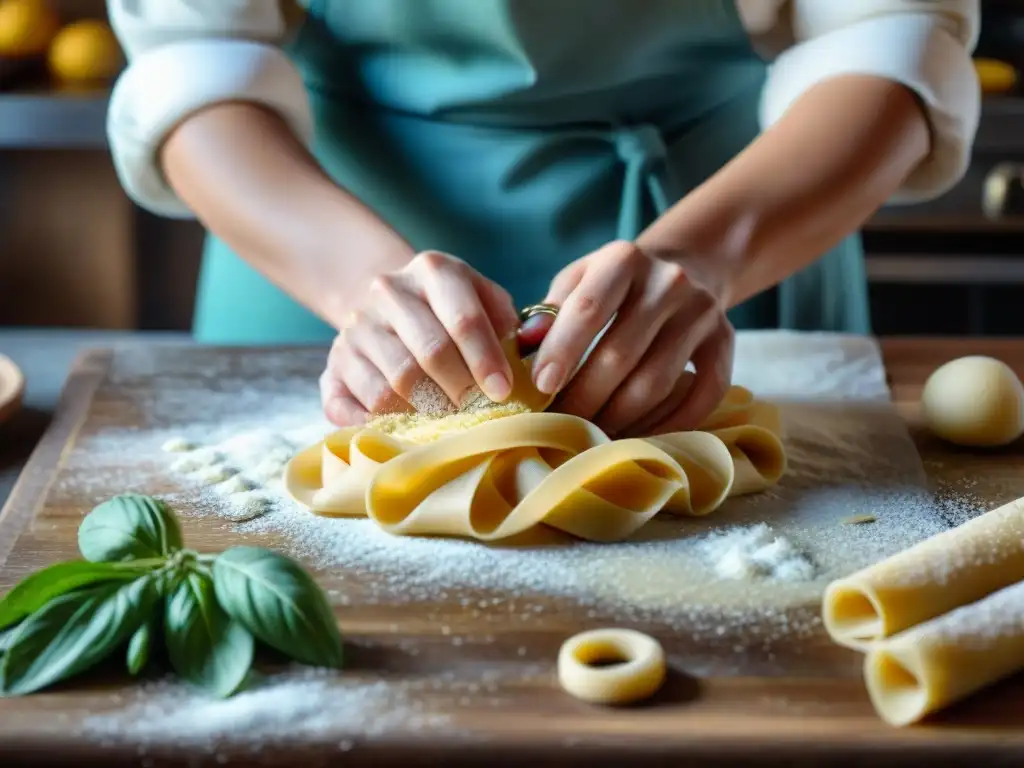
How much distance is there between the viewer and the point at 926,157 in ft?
5.08

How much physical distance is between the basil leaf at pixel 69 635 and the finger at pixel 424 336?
1.20 feet

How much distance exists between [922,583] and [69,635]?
57 cm

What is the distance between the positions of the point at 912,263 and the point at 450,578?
6.96 ft

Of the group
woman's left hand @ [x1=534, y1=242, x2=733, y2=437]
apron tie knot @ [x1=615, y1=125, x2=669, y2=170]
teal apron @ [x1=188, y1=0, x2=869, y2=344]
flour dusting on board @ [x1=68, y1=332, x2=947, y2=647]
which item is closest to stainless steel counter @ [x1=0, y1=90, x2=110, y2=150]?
teal apron @ [x1=188, y1=0, x2=869, y2=344]

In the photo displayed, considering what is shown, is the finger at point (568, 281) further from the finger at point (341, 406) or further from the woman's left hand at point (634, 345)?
the finger at point (341, 406)

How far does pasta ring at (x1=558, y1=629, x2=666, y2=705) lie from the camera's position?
78 centimetres

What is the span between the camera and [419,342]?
111 cm

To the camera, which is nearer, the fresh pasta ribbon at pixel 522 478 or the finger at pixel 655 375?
the fresh pasta ribbon at pixel 522 478

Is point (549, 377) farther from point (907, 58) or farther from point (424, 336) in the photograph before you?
point (907, 58)

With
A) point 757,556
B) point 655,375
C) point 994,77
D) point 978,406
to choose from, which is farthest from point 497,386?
point 994,77

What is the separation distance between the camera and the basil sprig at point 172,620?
80 centimetres

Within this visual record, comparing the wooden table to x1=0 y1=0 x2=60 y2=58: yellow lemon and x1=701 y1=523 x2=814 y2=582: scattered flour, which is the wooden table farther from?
x1=0 y1=0 x2=60 y2=58: yellow lemon

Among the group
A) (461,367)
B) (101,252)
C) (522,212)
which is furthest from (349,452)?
(101,252)

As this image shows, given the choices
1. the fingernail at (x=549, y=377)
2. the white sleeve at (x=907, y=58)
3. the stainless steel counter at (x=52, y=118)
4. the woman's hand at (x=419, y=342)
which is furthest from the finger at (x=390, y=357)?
the stainless steel counter at (x=52, y=118)
